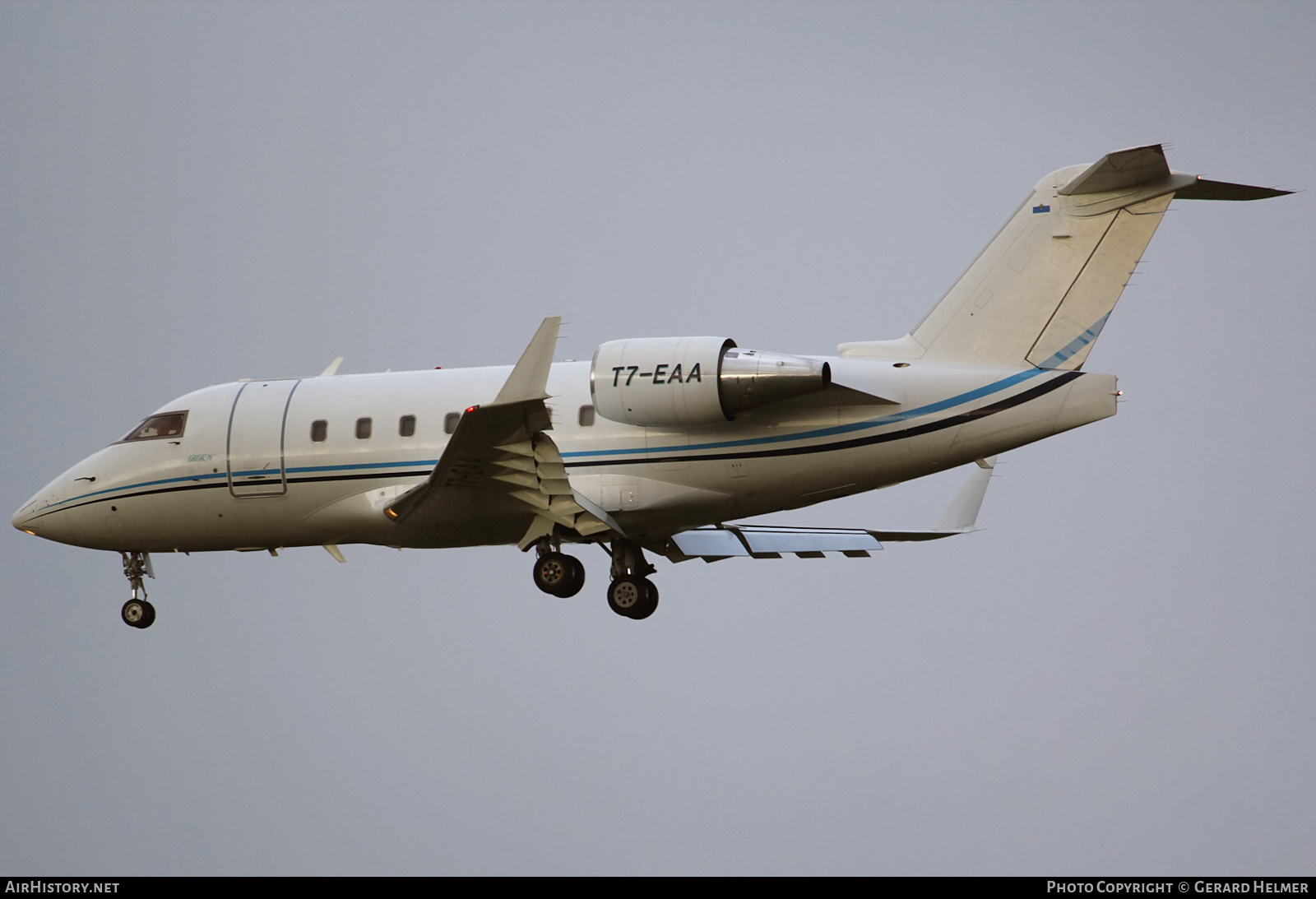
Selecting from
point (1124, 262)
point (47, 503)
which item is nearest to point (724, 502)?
point (1124, 262)

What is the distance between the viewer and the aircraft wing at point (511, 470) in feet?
57.0

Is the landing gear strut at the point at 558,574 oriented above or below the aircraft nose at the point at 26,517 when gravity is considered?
below

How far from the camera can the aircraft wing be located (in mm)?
17375

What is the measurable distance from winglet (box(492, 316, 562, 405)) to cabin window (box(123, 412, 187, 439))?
7.11 metres

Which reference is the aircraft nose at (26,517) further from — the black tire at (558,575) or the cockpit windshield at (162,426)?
the black tire at (558,575)

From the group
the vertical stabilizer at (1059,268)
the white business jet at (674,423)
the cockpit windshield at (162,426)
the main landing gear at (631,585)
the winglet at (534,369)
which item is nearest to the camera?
the winglet at (534,369)

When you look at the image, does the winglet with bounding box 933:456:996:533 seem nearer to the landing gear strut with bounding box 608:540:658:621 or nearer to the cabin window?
the landing gear strut with bounding box 608:540:658:621

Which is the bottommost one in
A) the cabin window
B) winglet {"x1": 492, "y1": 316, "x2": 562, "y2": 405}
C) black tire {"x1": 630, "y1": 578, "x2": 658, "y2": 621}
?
black tire {"x1": 630, "y1": 578, "x2": 658, "y2": 621}

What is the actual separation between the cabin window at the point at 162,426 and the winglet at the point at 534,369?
280 inches

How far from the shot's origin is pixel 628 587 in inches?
822

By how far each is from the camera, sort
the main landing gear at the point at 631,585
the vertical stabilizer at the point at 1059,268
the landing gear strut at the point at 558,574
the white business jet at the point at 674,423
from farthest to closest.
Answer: the main landing gear at the point at 631,585
the landing gear strut at the point at 558,574
the white business jet at the point at 674,423
the vertical stabilizer at the point at 1059,268

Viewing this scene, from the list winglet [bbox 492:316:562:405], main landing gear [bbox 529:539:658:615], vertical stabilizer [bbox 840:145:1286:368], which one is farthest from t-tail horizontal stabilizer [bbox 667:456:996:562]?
winglet [bbox 492:316:562:405]

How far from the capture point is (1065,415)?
59.2ft

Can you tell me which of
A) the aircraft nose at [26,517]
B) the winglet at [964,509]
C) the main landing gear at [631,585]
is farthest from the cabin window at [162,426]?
the winglet at [964,509]
